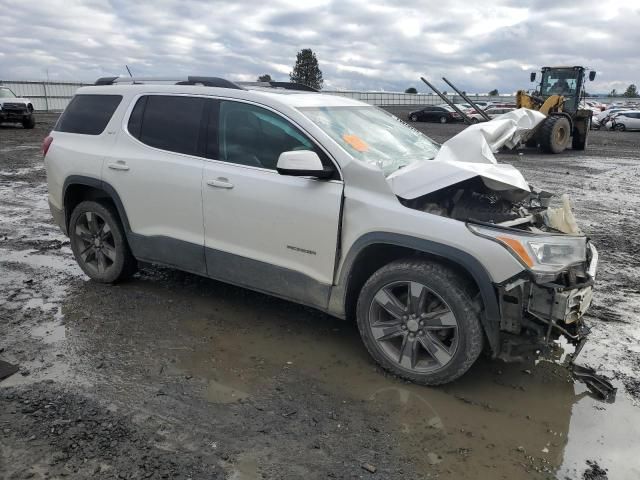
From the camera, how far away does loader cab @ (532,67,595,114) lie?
2045 centimetres

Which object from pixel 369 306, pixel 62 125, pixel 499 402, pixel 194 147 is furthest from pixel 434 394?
pixel 62 125

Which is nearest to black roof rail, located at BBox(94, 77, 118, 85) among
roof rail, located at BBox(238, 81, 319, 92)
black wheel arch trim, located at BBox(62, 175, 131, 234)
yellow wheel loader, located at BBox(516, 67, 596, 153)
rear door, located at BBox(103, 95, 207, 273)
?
rear door, located at BBox(103, 95, 207, 273)

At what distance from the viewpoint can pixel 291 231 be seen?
3.90 metres

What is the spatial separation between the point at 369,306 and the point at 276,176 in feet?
3.81

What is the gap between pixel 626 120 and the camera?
3456cm

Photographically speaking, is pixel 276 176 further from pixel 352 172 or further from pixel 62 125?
pixel 62 125

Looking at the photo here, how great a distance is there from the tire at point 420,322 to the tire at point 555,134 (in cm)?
1747

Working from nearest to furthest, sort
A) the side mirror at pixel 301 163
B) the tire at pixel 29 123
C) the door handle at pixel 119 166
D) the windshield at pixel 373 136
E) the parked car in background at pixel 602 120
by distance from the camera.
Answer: the side mirror at pixel 301 163 → the windshield at pixel 373 136 → the door handle at pixel 119 166 → the tire at pixel 29 123 → the parked car in background at pixel 602 120

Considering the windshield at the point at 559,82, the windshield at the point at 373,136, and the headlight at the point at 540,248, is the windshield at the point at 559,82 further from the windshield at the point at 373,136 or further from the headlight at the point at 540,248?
the headlight at the point at 540,248

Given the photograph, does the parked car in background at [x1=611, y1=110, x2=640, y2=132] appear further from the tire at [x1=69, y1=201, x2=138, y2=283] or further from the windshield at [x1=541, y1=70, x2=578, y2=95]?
the tire at [x1=69, y1=201, x2=138, y2=283]

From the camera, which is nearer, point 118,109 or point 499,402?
point 499,402

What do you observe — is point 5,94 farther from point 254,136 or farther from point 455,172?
point 455,172

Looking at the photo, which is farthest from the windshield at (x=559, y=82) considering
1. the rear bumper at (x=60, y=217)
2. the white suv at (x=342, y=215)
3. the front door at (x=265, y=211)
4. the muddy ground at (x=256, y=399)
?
the rear bumper at (x=60, y=217)

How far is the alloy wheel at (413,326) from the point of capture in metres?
3.49
